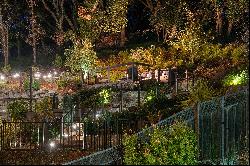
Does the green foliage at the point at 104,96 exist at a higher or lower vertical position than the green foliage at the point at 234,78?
lower

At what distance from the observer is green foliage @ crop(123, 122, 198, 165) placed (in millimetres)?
13734

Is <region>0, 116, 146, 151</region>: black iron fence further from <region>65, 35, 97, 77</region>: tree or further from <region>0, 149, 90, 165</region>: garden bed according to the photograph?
<region>65, 35, 97, 77</region>: tree

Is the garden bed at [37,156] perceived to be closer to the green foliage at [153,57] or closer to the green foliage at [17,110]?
the green foliage at [17,110]

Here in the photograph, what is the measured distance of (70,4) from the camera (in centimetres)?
4059

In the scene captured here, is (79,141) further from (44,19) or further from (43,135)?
(44,19)

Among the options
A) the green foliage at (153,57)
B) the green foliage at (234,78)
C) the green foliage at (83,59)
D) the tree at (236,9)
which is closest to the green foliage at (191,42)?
the green foliage at (153,57)

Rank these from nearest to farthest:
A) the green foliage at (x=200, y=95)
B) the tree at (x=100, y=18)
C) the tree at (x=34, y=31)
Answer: the green foliage at (x=200, y=95)
the tree at (x=100, y=18)
the tree at (x=34, y=31)

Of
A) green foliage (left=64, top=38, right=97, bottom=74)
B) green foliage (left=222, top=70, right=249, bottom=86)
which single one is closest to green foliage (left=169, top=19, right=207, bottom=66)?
green foliage (left=64, top=38, right=97, bottom=74)

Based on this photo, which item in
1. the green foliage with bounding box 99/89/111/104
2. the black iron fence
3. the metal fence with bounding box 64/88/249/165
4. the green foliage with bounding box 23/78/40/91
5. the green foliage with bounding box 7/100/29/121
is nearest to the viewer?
the metal fence with bounding box 64/88/249/165

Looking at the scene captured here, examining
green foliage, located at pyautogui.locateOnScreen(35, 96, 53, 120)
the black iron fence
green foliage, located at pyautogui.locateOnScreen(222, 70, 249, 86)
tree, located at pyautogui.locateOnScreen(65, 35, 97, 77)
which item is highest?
tree, located at pyautogui.locateOnScreen(65, 35, 97, 77)

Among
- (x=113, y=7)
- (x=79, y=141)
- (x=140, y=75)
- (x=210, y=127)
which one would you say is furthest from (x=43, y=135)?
(x=113, y=7)

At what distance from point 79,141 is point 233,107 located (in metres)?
5.02

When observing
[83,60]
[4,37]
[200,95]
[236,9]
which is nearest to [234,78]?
[200,95]

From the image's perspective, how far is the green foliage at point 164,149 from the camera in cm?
1373
